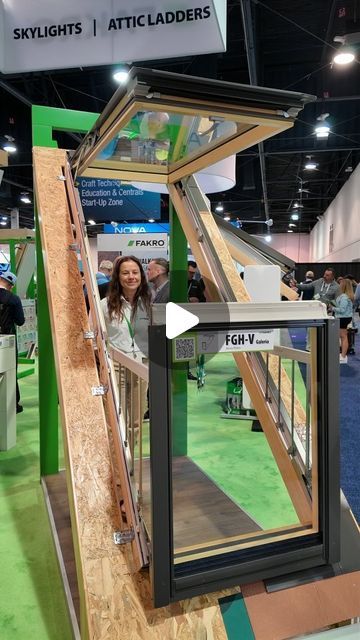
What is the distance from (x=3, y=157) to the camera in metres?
3.79

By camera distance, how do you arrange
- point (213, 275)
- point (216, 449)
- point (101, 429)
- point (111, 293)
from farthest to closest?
point (216, 449), point (111, 293), point (213, 275), point (101, 429)

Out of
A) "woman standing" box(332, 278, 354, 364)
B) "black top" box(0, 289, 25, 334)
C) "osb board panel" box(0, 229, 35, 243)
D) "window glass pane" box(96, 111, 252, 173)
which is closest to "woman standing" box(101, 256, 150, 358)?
"window glass pane" box(96, 111, 252, 173)

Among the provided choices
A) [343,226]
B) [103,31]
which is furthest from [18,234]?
[343,226]

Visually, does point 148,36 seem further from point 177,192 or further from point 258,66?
point 258,66

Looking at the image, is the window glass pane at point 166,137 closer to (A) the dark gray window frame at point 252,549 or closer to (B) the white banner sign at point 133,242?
(A) the dark gray window frame at point 252,549

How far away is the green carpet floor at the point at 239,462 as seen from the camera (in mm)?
3232

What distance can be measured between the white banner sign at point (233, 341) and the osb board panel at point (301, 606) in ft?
2.88

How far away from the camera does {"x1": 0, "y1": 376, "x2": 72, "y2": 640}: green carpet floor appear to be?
6.88ft

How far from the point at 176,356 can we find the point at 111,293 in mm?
1887

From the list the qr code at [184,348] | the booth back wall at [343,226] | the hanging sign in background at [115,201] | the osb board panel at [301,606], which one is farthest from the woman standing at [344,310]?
the booth back wall at [343,226]

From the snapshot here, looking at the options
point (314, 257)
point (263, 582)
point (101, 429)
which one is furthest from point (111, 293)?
point (314, 257)

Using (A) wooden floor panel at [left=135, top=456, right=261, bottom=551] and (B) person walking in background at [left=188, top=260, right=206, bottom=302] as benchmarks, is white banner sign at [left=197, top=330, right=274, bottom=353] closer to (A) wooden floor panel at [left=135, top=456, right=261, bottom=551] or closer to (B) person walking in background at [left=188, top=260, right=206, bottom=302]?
(A) wooden floor panel at [left=135, top=456, right=261, bottom=551]

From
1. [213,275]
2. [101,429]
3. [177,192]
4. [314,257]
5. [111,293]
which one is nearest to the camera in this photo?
[101,429]
